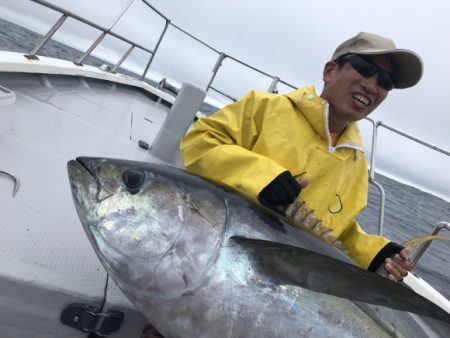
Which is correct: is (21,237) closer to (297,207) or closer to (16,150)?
(16,150)

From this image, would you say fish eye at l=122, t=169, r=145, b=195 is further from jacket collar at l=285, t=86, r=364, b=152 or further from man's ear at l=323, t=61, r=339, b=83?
man's ear at l=323, t=61, r=339, b=83

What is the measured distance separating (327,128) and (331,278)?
1.23 metres

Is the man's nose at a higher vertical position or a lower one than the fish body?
higher

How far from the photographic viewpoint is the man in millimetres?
2082

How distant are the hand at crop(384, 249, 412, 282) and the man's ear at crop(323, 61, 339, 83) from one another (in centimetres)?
115

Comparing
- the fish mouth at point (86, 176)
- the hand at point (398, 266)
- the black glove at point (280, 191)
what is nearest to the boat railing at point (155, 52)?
the hand at point (398, 266)

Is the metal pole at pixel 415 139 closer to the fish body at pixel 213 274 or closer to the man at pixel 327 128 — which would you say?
the man at pixel 327 128

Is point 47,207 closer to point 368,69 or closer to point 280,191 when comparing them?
point 280,191

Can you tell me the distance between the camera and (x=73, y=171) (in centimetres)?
135

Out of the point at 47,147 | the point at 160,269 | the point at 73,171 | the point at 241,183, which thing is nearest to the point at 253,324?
the point at 160,269

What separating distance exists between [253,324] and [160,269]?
358 millimetres

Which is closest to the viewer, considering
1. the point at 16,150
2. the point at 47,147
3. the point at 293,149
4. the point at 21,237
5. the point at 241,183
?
the point at 21,237

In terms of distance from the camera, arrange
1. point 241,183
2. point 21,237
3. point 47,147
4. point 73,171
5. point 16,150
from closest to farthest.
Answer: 1. point 73,171
2. point 21,237
3. point 241,183
4. point 16,150
5. point 47,147

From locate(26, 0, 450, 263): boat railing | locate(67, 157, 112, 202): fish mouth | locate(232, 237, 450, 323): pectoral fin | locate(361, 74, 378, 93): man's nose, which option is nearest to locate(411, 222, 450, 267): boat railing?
locate(26, 0, 450, 263): boat railing
